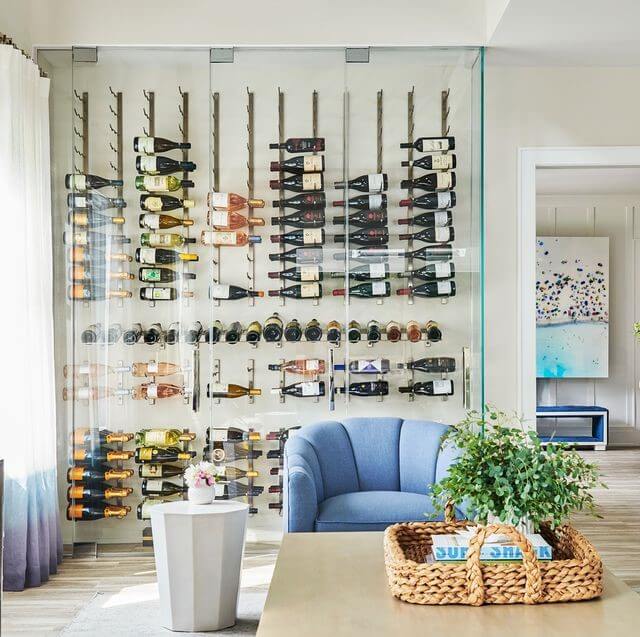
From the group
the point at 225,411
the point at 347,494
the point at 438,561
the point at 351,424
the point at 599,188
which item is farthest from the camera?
the point at 599,188

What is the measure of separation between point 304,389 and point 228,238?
0.91 m

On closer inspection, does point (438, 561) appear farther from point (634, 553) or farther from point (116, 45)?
point (116, 45)

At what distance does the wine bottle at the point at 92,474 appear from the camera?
179 inches

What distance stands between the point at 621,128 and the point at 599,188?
406cm

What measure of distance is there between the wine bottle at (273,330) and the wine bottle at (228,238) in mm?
436

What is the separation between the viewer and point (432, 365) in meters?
4.50

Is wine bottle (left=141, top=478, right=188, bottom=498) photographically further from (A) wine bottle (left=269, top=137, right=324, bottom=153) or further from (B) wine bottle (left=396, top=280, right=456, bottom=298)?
(A) wine bottle (left=269, top=137, right=324, bottom=153)

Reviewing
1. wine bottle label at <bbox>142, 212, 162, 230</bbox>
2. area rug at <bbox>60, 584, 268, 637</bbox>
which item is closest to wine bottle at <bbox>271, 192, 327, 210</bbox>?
wine bottle label at <bbox>142, 212, 162, 230</bbox>

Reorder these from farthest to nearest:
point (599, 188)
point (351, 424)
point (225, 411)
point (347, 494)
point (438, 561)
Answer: point (599, 188)
point (225, 411)
point (351, 424)
point (347, 494)
point (438, 561)

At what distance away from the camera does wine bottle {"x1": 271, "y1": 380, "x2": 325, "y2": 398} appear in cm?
453

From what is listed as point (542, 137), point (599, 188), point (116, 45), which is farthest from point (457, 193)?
point (599, 188)

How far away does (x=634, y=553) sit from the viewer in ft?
15.5

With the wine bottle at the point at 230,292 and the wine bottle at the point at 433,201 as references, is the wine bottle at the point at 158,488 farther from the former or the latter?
the wine bottle at the point at 433,201

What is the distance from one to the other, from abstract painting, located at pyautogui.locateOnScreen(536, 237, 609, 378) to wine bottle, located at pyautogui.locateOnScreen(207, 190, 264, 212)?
17.4 ft
